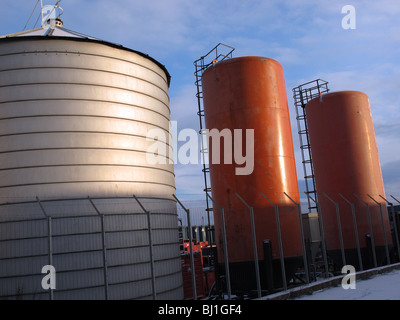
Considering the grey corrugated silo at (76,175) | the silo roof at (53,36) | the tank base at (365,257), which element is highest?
the silo roof at (53,36)

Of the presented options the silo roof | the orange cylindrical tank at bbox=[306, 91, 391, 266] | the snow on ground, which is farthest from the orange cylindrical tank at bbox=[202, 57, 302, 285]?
the orange cylindrical tank at bbox=[306, 91, 391, 266]

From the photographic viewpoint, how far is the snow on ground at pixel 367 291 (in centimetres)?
959

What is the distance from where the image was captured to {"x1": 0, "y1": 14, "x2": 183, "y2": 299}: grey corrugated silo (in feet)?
35.3

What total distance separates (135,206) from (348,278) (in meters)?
6.95

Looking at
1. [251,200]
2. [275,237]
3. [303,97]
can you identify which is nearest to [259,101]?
[251,200]

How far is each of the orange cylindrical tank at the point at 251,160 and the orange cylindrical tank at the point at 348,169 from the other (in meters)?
5.48

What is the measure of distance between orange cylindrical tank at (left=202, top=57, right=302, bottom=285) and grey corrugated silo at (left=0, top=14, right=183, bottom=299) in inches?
86.2

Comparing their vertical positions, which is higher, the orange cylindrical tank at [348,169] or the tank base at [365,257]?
the orange cylindrical tank at [348,169]

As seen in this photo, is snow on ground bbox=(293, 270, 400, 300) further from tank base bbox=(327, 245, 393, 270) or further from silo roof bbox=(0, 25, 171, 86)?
silo roof bbox=(0, 25, 171, 86)

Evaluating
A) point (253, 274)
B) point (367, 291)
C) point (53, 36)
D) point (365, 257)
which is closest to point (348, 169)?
point (365, 257)

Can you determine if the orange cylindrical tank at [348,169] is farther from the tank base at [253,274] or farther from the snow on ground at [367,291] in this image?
the tank base at [253,274]

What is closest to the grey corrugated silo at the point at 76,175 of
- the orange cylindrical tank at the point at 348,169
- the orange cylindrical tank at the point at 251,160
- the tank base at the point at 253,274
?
the tank base at the point at 253,274

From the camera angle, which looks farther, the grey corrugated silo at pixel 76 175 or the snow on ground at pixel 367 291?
the grey corrugated silo at pixel 76 175

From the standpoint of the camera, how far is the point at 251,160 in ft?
43.3
